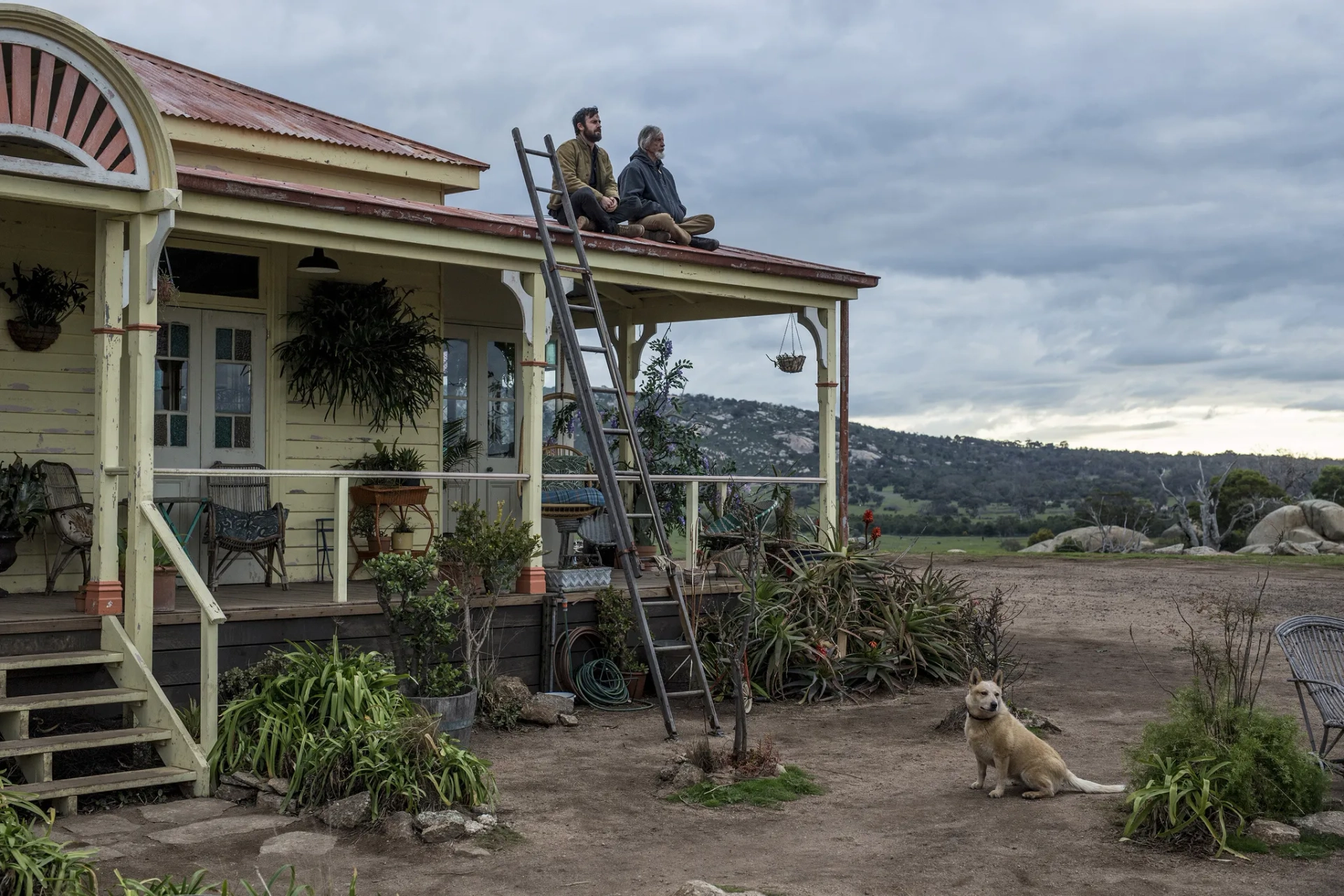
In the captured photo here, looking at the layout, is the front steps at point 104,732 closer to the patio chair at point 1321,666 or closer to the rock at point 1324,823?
the rock at point 1324,823

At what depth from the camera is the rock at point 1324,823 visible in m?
6.38

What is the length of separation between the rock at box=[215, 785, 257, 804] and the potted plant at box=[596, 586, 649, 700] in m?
3.58

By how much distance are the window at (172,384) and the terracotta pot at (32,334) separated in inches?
36.5

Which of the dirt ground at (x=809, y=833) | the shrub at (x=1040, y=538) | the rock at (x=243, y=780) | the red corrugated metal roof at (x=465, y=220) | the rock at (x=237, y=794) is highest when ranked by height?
the red corrugated metal roof at (x=465, y=220)

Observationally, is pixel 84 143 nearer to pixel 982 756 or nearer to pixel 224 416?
pixel 224 416

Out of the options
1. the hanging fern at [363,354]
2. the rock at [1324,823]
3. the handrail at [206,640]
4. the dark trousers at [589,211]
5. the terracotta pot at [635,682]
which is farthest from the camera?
the dark trousers at [589,211]

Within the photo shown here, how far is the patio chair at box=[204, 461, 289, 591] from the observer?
9.68m

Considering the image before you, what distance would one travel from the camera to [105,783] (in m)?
6.95

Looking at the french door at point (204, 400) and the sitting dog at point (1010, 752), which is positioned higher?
the french door at point (204, 400)

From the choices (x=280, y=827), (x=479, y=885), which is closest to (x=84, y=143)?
(x=280, y=827)

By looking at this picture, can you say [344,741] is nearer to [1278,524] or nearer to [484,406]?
[484,406]

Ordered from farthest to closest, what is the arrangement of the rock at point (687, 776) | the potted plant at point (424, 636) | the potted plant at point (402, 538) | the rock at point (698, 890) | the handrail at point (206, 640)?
the potted plant at point (402, 538) < the potted plant at point (424, 636) < the rock at point (687, 776) < the handrail at point (206, 640) < the rock at point (698, 890)

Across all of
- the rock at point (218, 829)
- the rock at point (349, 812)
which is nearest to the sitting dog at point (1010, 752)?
the rock at point (349, 812)

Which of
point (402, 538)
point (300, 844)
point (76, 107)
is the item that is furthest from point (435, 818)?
point (402, 538)
